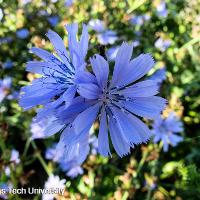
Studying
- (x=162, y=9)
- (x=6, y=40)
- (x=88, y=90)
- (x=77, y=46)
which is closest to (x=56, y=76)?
(x=77, y=46)

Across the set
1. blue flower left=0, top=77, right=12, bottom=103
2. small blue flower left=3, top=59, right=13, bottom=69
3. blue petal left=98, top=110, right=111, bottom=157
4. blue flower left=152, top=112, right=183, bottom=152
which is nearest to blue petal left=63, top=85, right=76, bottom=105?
blue petal left=98, top=110, right=111, bottom=157

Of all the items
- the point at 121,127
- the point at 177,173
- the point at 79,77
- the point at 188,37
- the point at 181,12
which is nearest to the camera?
the point at 79,77

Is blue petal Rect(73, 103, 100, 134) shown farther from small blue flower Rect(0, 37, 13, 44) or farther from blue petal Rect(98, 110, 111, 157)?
small blue flower Rect(0, 37, 13, 44)

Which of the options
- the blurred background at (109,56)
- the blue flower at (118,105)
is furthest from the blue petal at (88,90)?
the blurred background at (109,56)

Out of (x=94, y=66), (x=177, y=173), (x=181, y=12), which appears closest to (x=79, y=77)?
(x=94, y=66)

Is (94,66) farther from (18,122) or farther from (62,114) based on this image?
(18,122)
